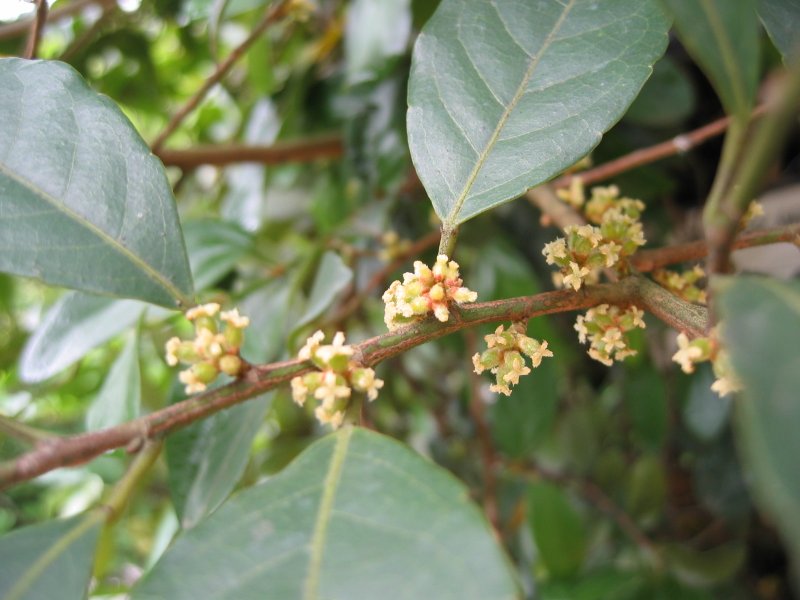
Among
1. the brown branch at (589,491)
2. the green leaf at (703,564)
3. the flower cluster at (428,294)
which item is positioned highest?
the flower cluster at (428,294)

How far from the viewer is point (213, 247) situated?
1135 mm

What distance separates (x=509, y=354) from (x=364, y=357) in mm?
127

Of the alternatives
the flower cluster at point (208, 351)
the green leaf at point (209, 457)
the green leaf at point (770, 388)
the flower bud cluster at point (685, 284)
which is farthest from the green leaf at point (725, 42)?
the green leaf at point (209, 457)

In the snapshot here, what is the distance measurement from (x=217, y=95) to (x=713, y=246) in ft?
6.05

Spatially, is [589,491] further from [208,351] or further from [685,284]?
[208,351]

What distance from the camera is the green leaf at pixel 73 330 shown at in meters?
0.95

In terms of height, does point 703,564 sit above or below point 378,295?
below

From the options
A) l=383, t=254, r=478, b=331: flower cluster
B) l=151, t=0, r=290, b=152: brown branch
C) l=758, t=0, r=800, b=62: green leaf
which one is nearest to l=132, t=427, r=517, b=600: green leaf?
l=383, t=254, r=478, b=331: flower cluster

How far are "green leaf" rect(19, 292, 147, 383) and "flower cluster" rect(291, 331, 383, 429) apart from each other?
18.0 inches

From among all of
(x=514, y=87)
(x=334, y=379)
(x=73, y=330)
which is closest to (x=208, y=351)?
(x=334, y=379)

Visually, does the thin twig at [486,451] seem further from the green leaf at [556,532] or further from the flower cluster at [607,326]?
the flower cluster at [607,326]

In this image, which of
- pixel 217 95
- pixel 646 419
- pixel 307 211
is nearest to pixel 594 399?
pixel 646 419

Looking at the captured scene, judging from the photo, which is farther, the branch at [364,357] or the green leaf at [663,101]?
the green leaf at [663,101]

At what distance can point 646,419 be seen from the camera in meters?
1.41
